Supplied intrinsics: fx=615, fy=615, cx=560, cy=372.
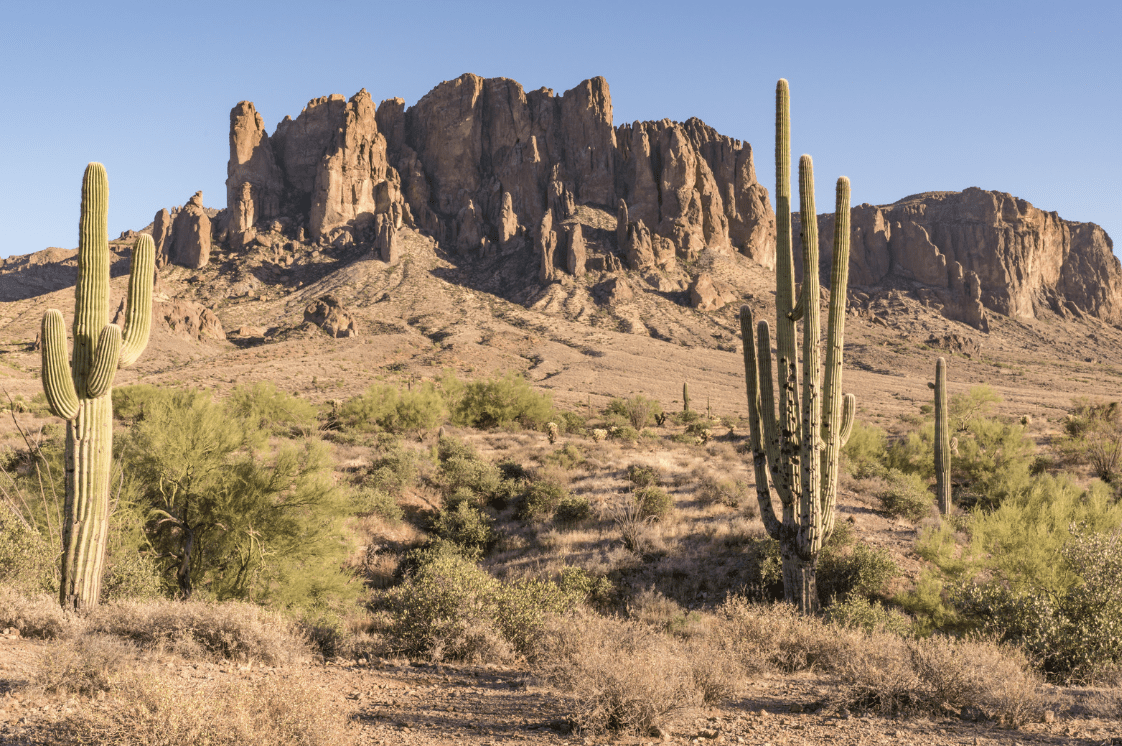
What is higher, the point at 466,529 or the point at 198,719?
the point at 198,719

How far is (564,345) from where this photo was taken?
6175cm

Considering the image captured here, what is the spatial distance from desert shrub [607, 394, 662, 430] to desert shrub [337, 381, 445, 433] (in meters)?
9.09

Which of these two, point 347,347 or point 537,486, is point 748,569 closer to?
point 537,486

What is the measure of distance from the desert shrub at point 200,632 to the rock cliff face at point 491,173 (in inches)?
3212

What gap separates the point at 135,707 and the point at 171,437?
670 cm

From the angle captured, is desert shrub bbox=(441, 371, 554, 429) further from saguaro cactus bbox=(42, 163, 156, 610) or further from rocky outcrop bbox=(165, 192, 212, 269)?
rocky outcrop bbox=(165, 192, 212, 269)

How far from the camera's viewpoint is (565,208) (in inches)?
3770

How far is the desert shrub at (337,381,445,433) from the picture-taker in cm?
2605

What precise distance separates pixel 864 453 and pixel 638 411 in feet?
37.3

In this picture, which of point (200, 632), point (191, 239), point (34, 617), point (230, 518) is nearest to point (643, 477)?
point (230, 518)

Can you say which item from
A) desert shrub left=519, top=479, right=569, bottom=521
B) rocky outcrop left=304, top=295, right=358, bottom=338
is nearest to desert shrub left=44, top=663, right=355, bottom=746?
desert shrub left=519, top=479, right=569, bottom=521

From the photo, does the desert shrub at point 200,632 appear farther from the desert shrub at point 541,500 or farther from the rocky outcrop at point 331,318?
the rocky outcrop at point 331,318

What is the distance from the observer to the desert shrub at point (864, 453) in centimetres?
1775

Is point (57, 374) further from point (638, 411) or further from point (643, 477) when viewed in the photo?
point (638, 411)
